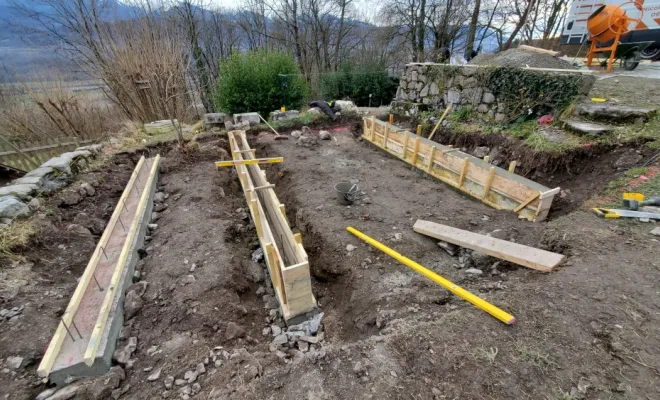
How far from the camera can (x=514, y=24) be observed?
16719 mm

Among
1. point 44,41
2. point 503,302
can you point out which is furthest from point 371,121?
point 44,41

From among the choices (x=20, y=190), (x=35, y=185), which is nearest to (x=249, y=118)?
(x=35, y=185)

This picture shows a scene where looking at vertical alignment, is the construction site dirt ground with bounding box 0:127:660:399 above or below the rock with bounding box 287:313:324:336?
above

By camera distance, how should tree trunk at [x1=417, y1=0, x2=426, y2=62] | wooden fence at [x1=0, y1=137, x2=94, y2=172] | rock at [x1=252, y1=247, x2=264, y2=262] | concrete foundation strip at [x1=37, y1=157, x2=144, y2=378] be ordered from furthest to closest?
tree trunk at [x1=417, y1=0, x2=426, y2=62] → wooden fence at [x1=0, y1=137, x2=94, y2=172] → rock at [x1=252, y1=247, x2=264, y2=262] → concrete foundation strip at [x1=37, y1=157, x2=144, y2=378]

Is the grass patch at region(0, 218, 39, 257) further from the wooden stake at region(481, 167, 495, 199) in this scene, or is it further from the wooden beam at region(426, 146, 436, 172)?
the wooden stake at region(481, 167, 495, 199)

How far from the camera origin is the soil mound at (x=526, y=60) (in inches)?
283

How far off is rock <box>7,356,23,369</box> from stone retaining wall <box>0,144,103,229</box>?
219 cm

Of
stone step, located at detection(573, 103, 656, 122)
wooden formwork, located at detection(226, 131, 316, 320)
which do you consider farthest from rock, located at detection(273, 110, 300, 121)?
stone step, located at detection(573, 103, 656, 122)

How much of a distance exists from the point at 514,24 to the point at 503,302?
2054 centimetres

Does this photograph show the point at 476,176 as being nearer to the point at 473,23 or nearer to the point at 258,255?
the point at 258,255

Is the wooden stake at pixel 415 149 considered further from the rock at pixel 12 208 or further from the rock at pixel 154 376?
the rock at pixel 12 208

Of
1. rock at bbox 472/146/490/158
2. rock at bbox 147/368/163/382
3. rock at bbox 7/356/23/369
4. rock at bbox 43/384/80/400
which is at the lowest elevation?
rock at bbox 147/368/163/382

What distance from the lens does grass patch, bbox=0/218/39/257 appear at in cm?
338

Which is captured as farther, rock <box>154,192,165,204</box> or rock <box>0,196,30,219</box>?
rock <box>154,192,165,204</box>
